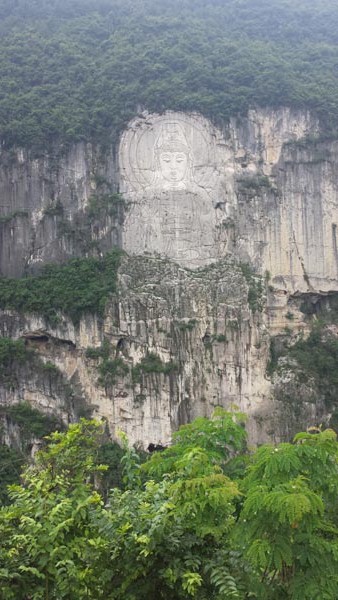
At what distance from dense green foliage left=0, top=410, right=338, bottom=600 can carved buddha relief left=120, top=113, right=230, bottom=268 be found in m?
19.9

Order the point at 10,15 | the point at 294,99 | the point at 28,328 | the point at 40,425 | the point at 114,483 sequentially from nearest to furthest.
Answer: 1. the point at 114,483
2. the point at 40,425
3. the point at 28,328
4. the point at 294,99
5. the point at 10,15

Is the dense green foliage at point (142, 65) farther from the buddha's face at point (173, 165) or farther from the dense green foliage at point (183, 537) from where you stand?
the dense green foliage at point (183, 537)

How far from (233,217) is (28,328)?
9.53 meters

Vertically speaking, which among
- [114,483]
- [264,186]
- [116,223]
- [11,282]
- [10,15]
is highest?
[10,15]

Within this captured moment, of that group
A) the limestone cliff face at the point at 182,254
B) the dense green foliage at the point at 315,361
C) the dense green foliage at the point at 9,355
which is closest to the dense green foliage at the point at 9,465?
the limestone cliff face at the point at 182,254

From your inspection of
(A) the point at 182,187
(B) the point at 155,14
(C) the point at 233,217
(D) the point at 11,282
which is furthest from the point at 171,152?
(B) the point at 155,14

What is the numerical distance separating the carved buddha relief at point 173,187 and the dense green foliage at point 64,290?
5.91 feet

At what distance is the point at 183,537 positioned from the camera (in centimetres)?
451

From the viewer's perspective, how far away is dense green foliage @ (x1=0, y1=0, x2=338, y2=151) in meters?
26.1

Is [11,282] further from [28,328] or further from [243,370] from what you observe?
[243,370]

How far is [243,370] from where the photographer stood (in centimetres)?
2322

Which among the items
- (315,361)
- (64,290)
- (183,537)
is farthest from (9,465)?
(183,537)

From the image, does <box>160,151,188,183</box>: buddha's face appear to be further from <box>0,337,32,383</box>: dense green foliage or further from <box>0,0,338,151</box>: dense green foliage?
<box>0,337,32,383</box>: dense green foliage

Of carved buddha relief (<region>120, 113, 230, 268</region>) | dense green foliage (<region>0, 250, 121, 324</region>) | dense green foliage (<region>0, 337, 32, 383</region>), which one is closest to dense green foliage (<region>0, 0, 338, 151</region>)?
carved buddha relief (<region>120, 113, 230, 268</region>)
